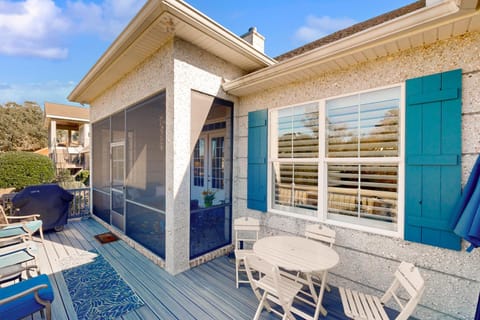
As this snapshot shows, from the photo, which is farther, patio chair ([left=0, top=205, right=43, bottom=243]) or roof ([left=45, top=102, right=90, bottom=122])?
roof ([left=45, top=102, right=90, bottom=122])

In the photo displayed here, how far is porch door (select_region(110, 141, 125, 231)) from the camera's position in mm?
4947

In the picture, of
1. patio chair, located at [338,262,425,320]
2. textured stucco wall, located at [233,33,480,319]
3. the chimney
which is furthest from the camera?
the chimney

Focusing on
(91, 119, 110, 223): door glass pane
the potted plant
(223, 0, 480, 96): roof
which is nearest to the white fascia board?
(223, 0, 480, 96): roof

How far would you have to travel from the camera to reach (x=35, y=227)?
154 inches

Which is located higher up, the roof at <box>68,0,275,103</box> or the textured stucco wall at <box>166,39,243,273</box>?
the roof at <box>68,0,275,103</box>

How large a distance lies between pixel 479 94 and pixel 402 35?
0.98m

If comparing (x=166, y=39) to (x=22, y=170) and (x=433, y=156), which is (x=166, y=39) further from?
(x=22, y=170)

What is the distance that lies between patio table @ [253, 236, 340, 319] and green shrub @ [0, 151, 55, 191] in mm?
9797

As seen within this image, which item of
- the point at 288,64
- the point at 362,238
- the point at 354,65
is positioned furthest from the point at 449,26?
the point at 362,238

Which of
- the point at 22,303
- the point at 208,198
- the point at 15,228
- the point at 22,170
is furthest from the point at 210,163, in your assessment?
the point at 22,170

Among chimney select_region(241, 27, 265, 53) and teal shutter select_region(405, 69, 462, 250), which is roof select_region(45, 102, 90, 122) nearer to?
chimney select_region(241, 27, 265, 53)

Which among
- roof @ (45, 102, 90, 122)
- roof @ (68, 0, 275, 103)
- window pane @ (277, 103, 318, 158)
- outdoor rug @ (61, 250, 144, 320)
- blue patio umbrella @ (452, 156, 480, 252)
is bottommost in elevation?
outdoor rug @ (61, 250, 144, 320)

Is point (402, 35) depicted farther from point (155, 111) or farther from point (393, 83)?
point (155, 111)

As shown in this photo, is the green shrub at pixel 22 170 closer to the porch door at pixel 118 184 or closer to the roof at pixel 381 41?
the porch door at pixel 118 184
